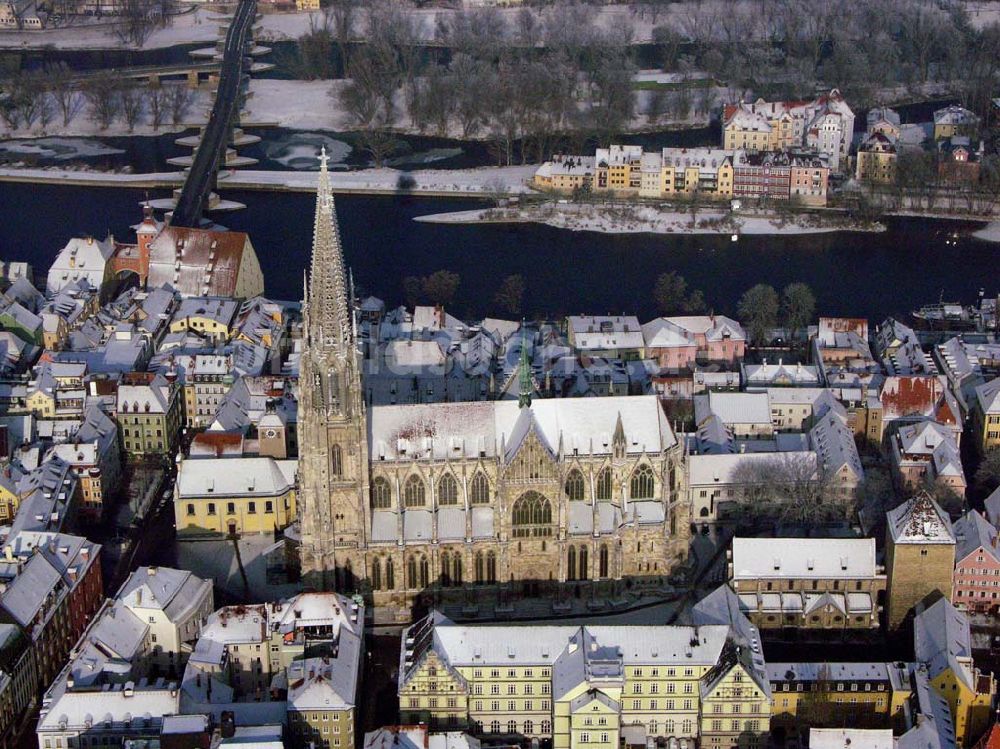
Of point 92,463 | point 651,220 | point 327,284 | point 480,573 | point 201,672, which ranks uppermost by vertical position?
point 327,284

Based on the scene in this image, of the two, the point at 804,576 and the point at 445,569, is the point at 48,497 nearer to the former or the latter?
the point at 445,569

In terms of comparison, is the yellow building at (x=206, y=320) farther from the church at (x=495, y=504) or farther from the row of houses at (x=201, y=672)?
the row of houses at (x=201, y=672)

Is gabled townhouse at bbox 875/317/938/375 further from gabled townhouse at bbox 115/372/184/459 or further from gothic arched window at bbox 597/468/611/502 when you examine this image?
gabled townhouse at bbox 115/372/184/459

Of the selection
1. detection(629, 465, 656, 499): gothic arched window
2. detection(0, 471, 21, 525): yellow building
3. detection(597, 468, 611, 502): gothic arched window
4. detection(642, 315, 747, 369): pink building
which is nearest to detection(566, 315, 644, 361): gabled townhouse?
detection(642, 315, 747, 369): pink building

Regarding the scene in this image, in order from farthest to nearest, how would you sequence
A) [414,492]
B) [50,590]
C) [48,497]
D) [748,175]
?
[748,175]
[48,497]
[414,492]
[50,590]

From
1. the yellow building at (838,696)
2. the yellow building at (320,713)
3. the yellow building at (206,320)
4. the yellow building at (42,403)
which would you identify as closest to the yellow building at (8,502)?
the yellow building at (42,403)

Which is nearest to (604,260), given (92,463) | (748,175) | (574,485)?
(748,175)
